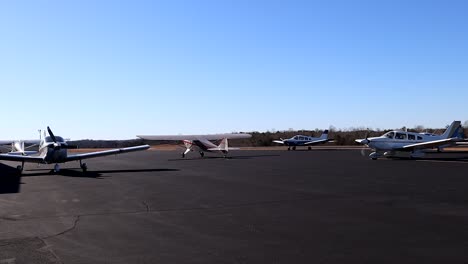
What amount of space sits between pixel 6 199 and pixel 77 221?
17.6 feet

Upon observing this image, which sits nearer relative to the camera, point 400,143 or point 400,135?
point 400,143

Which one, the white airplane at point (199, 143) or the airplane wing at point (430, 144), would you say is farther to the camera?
the white airplane at point (199, 143)

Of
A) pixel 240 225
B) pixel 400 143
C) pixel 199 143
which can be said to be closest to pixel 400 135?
pixel 400 143

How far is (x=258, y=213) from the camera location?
9984 mm

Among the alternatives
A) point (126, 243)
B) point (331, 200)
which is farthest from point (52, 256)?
point (331, 200)

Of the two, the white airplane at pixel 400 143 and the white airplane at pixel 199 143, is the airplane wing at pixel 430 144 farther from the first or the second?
the white airplane at pixel 199 143

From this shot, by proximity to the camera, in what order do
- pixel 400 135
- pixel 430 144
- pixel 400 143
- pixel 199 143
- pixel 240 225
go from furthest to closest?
pixel 199 143 < pixel 400 135 < pixel 400 143 < pixel 430 144 < pixel 240 225

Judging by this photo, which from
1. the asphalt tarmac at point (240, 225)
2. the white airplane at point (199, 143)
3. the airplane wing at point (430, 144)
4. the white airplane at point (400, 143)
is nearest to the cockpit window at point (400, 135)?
the white airplane at point (400, 143)

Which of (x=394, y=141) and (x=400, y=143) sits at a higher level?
(x=394, y=141)

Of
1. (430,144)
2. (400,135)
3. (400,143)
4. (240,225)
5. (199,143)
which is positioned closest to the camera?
(240,225)

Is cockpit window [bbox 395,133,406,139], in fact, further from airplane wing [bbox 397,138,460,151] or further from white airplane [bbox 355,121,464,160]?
airplane wing [bbox 397,138,460,151]

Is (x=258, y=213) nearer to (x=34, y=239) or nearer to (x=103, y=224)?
(x=103, y=224)

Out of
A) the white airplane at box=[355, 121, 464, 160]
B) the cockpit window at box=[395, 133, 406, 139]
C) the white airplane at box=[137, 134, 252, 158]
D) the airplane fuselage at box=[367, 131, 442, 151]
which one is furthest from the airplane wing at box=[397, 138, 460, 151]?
the white airplane at box=[137, 134, 252, 158]

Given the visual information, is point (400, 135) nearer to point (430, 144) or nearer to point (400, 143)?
point (400, 143)
